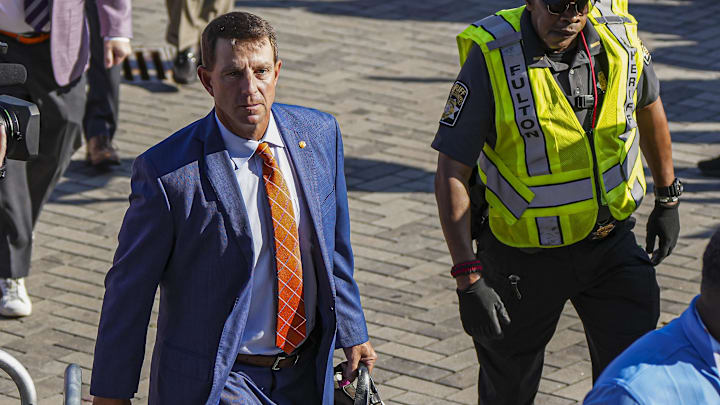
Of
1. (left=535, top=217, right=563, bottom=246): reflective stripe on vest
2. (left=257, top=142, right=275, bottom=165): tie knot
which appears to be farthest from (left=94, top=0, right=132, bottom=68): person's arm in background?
(left=257, top=142, right=275, bottom=165): tie knot

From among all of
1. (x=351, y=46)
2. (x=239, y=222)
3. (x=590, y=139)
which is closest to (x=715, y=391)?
(x=239, y=222)

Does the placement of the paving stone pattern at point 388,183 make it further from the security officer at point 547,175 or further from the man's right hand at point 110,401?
the man's right hand at point 110,401

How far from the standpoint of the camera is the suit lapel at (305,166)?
146 inches

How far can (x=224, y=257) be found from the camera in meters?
3.56

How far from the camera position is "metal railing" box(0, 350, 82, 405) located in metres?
3.56

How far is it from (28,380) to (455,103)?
1.69 m

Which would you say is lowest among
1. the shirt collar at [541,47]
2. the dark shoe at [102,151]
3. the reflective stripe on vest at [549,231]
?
the dark shoe at [102,151]

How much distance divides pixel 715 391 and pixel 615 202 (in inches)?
74.0

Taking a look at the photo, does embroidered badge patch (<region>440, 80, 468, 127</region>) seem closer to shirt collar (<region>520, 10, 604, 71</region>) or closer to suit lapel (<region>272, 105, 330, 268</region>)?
shirt collar (<region>520, 10, 604, 71</region>)

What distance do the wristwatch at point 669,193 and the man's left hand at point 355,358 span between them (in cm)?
149

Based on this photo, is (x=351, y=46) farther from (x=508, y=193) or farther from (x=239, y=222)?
(x=239, y=222)

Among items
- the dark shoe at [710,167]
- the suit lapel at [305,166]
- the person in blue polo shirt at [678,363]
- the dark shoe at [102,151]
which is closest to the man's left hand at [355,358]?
the suit lapel at [305,166]

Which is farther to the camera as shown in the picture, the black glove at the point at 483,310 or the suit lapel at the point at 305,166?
the black glove at the point at 483,310

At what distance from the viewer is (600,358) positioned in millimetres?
4539
